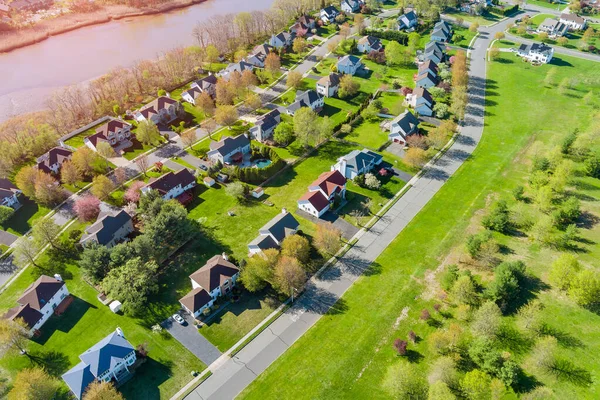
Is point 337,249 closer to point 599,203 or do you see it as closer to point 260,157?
point 260,157

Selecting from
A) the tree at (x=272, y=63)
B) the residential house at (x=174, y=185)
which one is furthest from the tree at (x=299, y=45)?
the residential house at (x=174, y=185)

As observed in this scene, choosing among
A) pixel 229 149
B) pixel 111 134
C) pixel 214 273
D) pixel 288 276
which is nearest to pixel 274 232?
pixel 288 276

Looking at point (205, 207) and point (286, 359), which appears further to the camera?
point (205, 207)

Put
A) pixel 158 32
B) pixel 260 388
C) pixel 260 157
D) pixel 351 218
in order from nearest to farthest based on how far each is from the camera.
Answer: pixel 260 388, pixel 351 218, pixel 260 157, pixel 158 32

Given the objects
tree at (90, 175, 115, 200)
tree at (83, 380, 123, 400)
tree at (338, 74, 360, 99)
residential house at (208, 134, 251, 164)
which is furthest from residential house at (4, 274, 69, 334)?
tree at (338, 74, 360, 99)

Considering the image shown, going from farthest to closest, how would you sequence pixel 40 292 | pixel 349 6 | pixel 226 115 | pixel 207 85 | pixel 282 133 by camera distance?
pixel 349 6 → pixel 207 85 → pixel 226 115 → pixel 282 133 → pixel 40 292

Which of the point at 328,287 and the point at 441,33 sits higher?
the point at 441,33

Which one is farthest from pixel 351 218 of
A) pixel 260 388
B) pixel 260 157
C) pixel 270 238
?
pixel 260 388

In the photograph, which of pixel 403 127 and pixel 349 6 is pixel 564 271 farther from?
pixel 349 6
